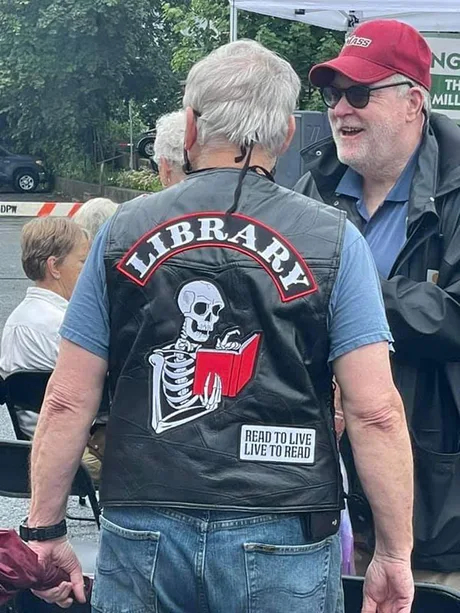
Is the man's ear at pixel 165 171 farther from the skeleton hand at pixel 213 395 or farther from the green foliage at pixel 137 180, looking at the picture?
the green foliage at pixel 137 180

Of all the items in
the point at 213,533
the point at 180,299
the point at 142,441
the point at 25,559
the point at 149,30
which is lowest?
the point at 149,30

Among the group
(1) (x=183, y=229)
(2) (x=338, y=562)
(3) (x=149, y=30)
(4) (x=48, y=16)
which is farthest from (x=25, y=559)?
(3) (x=149, y=30)

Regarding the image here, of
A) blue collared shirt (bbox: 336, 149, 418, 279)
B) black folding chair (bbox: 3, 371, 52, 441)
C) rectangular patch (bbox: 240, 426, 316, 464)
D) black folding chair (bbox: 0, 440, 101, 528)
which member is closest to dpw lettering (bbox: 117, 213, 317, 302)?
rectangular patch (bbox: 240, 426, 316, 464)

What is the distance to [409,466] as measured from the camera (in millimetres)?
1984

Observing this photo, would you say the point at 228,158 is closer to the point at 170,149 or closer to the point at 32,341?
the point at 170,149

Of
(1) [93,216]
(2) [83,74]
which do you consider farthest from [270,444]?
(2) [83,74]

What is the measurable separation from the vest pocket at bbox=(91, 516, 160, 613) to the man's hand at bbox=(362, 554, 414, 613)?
43 centimetres

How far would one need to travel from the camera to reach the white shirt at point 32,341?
3.90 m

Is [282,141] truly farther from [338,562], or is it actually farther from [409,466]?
[338,562]

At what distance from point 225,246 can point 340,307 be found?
242mm

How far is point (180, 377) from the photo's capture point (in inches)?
75.9

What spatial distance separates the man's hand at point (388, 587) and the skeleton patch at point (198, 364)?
0.47 metres

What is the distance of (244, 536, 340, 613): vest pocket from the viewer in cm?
192

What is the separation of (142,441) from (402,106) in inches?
45.3
